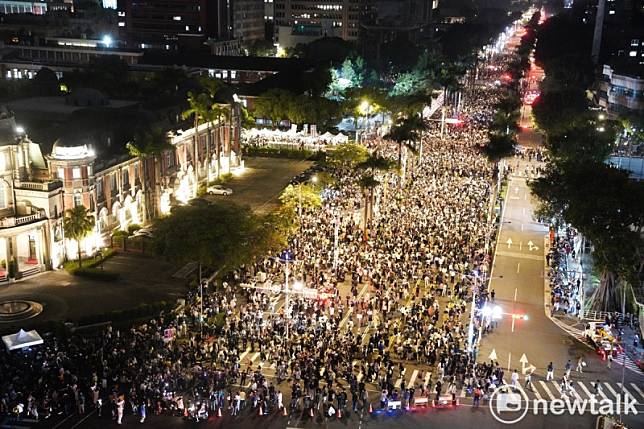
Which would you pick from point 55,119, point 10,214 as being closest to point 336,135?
point 55,119

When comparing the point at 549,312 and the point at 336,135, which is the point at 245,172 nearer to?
the point at 336,135

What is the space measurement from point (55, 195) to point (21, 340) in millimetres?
19553

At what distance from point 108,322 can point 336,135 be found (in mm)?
68882

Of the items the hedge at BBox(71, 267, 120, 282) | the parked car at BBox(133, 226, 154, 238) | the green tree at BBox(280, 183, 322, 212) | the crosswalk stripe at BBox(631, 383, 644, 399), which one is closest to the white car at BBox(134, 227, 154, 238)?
the parked car at BBox(133, 226, 154, 238)

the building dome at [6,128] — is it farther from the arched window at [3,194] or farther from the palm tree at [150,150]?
the palm tree at [150,150]

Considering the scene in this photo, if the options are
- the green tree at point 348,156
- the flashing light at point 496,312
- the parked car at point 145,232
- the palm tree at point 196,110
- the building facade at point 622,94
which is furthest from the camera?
the building facade at point 622,94

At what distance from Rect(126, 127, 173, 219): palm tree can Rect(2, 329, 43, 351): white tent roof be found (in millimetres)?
28727

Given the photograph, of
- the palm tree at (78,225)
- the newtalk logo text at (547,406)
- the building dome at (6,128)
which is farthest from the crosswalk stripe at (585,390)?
the building dome at (6,128)

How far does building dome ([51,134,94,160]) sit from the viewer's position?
207 ft

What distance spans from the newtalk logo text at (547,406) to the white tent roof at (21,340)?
2728 cm

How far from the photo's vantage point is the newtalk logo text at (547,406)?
42000 millimetres

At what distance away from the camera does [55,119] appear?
265 feet

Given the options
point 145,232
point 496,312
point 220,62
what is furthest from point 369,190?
point 220,62

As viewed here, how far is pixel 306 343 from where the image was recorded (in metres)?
46.4
